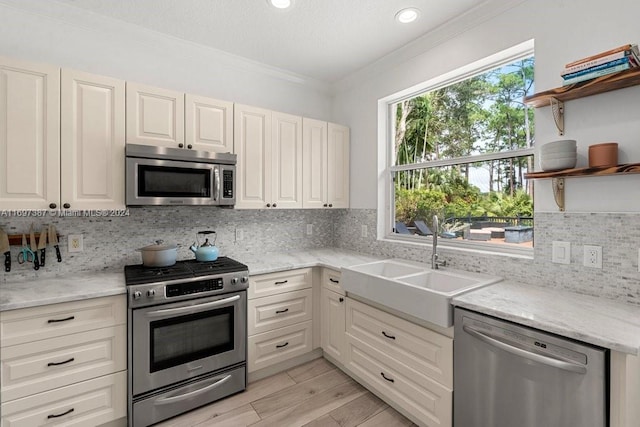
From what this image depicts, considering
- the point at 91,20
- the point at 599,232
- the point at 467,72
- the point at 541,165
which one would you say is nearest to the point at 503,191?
the point at 541,165

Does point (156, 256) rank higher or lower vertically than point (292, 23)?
lower

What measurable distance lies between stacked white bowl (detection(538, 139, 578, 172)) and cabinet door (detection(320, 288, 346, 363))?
1641 millimetres

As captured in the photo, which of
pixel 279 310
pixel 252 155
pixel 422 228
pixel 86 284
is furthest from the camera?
pixel 422 228

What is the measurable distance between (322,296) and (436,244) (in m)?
1.07

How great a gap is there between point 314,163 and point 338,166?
32cm

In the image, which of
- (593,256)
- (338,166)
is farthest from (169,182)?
(593,256)

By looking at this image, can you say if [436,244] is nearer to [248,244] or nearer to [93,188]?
[248,244]

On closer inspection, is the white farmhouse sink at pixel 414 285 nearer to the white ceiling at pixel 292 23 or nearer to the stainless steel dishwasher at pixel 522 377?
the stainless steel dishwasher at pixel 522 377

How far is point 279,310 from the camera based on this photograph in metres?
2.51

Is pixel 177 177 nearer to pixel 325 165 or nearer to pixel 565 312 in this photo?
pixel 325 165

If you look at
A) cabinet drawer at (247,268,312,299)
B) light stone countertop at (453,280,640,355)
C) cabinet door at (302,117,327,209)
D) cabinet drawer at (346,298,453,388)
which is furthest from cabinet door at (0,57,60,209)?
light stone countertop at (453,280,640,355)

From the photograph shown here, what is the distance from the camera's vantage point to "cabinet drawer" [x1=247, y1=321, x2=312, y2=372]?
2389 millimetres

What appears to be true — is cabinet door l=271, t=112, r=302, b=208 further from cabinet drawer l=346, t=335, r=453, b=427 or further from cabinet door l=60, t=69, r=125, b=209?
cabinet drawer l=346, t=335, r=453, b=427

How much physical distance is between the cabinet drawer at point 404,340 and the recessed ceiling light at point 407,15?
6.91ft
